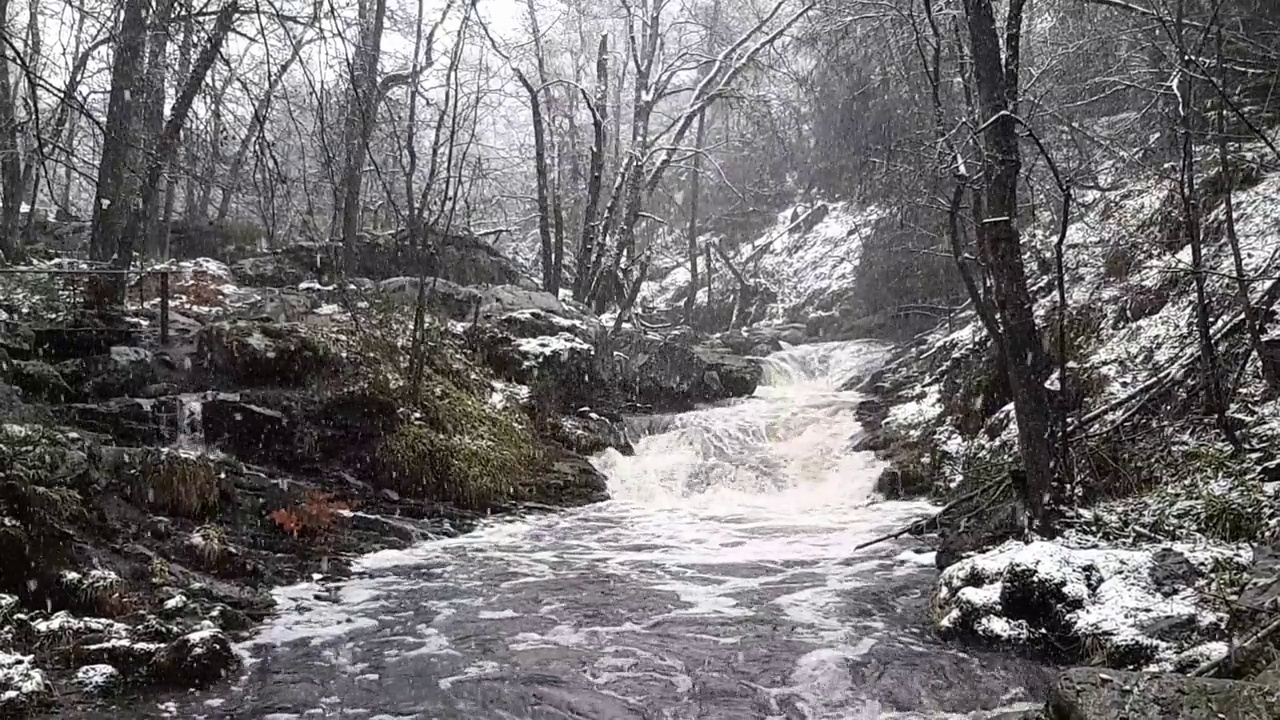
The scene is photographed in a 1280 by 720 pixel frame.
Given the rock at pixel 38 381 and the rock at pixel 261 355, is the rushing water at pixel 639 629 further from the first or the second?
the rock at pixel 38 381

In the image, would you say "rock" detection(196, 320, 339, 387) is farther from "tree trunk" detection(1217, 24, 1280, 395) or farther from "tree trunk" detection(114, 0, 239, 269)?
"tree trunk" detection(1217, 24, 1280, 395)

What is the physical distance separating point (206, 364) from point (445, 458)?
3.02 meters

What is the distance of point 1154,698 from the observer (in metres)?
3.43

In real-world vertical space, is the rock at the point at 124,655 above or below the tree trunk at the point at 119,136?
below

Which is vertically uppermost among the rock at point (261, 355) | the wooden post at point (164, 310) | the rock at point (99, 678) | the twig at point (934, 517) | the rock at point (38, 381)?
the wooden post at point (164, 310)

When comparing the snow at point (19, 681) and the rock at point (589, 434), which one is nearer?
the snow at point (19, 681)

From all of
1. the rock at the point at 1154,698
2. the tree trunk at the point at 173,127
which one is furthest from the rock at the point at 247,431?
the rock at the point at 1154,698

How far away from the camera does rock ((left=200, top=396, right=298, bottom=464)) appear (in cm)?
1002

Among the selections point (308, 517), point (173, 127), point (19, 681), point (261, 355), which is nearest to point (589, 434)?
point (261, 355)

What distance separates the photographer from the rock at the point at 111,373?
9.85 m

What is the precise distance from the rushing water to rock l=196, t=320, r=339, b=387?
3.05 m

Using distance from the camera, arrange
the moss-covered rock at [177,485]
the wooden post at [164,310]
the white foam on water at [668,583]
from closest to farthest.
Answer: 1. the white foam on water at [668,583]
2. the moss-covered rock at [177,485]
3. the wooden post at [164,310]

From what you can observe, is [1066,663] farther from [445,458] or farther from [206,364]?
[206,364]

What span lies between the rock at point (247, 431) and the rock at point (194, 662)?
496 centimetres
